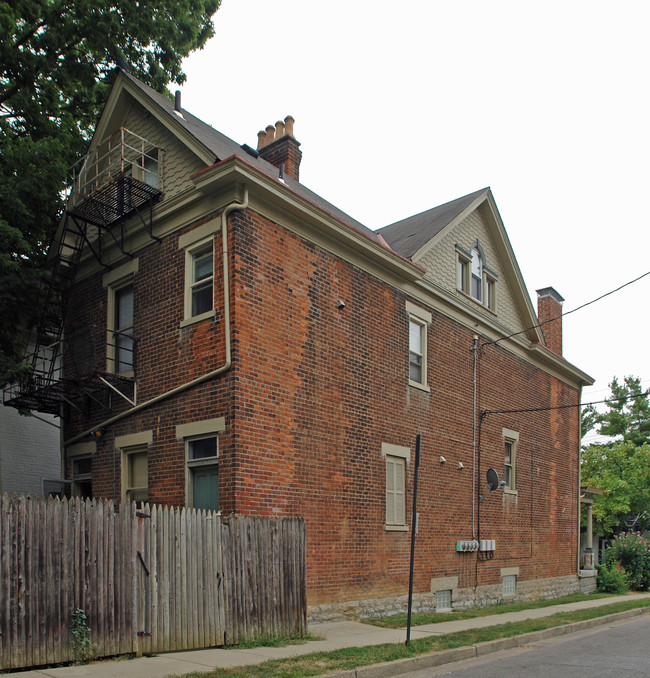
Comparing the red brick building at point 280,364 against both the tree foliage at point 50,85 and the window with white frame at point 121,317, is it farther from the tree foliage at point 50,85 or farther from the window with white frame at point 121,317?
the tree foliage at point 50,85

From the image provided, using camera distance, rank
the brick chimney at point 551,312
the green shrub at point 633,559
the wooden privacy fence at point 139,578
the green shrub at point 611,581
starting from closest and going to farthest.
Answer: the wooden privacy fence at point 139,578, the green shrub at point 611,581, the brick chimney at point 551,312, the green shrub at point 633,559

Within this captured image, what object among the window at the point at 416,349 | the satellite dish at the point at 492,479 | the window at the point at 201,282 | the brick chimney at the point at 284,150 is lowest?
the satellite dish at the point at 492,479

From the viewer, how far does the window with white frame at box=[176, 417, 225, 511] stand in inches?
469

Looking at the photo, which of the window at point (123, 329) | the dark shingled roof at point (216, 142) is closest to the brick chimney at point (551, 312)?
the dark shingled roof at point (216, 142)

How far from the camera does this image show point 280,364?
12.7 meters

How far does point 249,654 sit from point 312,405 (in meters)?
4.92

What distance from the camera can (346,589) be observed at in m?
13.3

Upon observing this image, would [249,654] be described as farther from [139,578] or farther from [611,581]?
[611,581]

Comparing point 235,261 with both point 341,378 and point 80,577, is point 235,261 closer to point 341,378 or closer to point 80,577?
point 341,378

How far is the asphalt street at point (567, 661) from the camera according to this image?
348 inches

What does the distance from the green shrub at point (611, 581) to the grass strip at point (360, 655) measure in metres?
12.0

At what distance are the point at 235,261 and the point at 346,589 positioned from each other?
20.9ft

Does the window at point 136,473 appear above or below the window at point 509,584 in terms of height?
above

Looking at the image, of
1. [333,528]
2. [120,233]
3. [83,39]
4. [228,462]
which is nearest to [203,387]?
[228,462]
